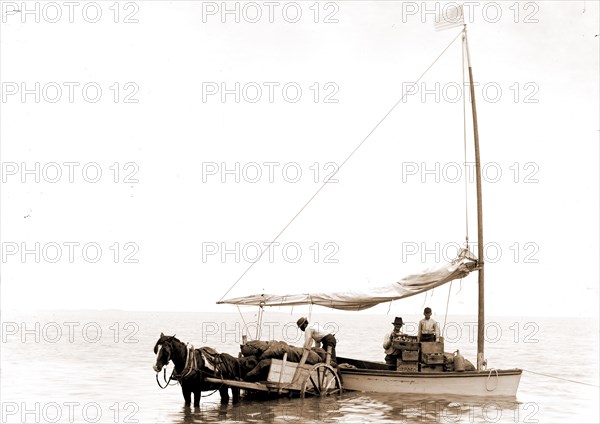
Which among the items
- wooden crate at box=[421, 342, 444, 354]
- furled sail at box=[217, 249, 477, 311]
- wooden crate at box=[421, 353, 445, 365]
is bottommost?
wooden crate at box=[421, 353, 445, 365]

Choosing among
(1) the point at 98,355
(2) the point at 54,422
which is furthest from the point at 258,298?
(1) the point at 98,355

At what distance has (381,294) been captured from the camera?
2228 cm

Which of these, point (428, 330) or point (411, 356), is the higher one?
point (428, 330)

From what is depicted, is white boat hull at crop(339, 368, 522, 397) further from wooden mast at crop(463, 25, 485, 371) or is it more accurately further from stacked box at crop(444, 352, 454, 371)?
stacked box at crop(444, 352, 454, 371)

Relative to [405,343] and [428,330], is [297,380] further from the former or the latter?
[428,330]

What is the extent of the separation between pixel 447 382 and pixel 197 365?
6.79 m

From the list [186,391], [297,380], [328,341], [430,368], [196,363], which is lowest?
[186,391]

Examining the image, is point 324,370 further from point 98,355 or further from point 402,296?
point 98,355

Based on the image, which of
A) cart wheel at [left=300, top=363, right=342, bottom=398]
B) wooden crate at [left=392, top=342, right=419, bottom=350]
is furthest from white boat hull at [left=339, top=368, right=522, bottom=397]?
cart wheel at [left=300, top=363, right=342, bottom=398]

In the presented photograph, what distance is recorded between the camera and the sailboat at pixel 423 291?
69.9 feet

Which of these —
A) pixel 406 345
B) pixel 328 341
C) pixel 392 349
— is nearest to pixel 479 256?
pixel 406 345

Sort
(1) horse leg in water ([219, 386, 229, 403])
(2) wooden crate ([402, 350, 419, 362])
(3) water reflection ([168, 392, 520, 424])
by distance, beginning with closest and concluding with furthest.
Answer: (3) water reflection ([168, 392, 520, 424]) → (1) horse leg in water ([219, 386, 229, 403]) → (2) wooden crate ([402, 350, 419, 362])

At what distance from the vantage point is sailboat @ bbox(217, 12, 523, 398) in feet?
69.9

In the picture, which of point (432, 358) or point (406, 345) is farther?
point (406, 345)
